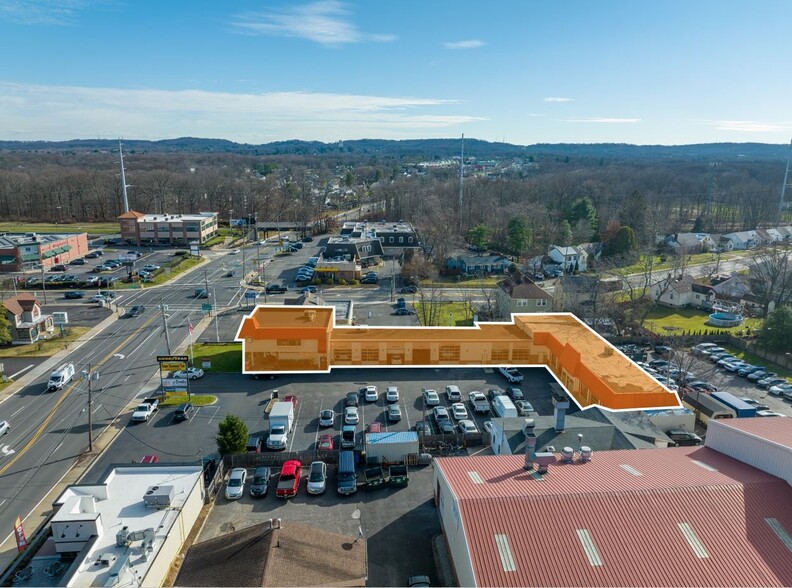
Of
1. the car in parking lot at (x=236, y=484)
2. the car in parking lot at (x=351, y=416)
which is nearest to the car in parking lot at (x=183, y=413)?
the car in parking lot at (x=236, y=484)

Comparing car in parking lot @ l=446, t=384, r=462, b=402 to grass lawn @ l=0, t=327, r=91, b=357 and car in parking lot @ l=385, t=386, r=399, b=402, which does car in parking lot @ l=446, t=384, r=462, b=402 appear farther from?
grass lawn @ l=0, t=327, r=91, b=357

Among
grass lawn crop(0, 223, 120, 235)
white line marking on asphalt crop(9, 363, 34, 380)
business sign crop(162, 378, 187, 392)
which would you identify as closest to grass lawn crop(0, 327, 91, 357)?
white line marking on asphalt crop(9, 363, 34, 380)

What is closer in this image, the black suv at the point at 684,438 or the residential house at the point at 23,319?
the black suv at the point at 684,438

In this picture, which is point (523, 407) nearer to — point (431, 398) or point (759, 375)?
point (431, 398)

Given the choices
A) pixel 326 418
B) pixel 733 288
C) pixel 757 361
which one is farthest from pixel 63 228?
pixel 757 361

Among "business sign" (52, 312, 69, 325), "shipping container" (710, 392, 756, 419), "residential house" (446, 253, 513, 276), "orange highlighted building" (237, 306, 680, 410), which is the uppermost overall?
"orange highlighted building" (237, 306, 680, 410)

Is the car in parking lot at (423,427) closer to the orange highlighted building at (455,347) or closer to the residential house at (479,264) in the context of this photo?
the orange highlighted building at (455,347)
